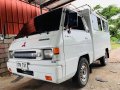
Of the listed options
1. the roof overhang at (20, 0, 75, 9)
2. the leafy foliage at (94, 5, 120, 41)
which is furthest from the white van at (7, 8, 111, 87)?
the leafy foliage at (94, 5, 120, 41)

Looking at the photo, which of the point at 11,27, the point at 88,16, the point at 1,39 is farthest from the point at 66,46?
the point at 11,27

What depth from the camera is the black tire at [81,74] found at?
4027 millimetres

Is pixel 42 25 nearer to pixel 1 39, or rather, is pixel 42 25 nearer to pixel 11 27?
pixel 1 39

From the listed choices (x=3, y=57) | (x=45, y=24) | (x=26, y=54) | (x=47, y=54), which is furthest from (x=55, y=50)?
(x=3, y=57)

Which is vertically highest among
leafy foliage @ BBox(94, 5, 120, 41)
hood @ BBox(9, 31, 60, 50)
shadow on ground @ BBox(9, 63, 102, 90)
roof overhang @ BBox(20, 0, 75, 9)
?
leafy foliage @ BBox(94, 5, 120, 41)

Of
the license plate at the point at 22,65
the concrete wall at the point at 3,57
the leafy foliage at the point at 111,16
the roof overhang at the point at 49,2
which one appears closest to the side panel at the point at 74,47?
the license plate at the point at 22,65

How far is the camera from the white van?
328 cm

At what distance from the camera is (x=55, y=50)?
3236 millimetres

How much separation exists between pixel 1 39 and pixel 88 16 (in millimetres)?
3501

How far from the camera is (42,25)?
4.31 m

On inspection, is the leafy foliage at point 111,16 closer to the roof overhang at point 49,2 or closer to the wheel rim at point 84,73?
the roof overhang at point 49,2

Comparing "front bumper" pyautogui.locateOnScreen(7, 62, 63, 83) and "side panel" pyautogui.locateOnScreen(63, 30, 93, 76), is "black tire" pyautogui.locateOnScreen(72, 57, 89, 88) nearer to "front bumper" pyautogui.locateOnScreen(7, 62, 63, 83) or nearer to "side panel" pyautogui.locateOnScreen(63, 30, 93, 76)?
"side panel" pyautogui.locateOnScreen(63, 30, 93, 76)

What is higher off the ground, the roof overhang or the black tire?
the roof overhang

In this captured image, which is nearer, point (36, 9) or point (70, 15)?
point (70, 15)
